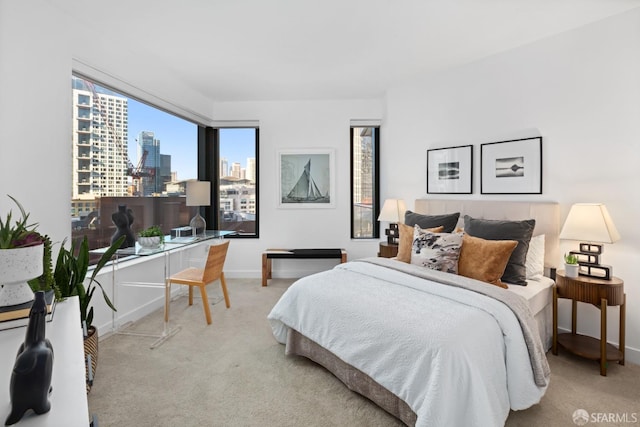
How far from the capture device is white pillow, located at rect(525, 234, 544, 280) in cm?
261

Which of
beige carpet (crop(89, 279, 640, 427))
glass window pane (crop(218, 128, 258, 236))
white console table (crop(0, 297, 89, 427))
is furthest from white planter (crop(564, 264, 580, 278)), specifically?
glass window pane (crop(218, 128, 258, 236))

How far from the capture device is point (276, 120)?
4.61 metres

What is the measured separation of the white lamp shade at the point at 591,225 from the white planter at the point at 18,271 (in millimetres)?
3192

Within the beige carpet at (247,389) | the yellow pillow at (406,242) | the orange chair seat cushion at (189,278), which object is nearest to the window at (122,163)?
the orange chair seat cushion at (189,278)

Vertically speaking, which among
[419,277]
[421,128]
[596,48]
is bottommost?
[419,277]

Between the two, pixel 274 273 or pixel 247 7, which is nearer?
pixel 247 7

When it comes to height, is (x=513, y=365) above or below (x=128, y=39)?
below

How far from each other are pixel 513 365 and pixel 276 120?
13.1 feet

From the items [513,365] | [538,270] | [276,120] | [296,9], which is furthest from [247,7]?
[538,270]

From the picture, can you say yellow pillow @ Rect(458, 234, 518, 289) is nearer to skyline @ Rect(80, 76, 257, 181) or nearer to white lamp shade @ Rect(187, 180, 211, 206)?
white lamp shade @ Rect(187, 180, 211, 206)

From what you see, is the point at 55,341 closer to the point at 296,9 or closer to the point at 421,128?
the point at 296,9

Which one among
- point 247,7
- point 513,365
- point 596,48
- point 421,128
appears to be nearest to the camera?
point 513,365

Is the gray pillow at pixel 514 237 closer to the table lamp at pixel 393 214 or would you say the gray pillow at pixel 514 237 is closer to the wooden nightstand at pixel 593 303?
the wooden nightstand at pixel 593 303

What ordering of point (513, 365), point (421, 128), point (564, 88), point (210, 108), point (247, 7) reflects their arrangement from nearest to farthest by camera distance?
point (513, 365)
point (247, 7)
point (564, 88)
point (421, 128)
point (210, 108)
